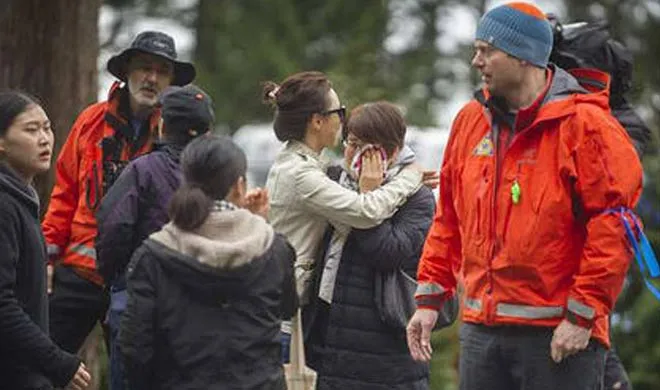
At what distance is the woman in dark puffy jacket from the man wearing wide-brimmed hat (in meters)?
1.19

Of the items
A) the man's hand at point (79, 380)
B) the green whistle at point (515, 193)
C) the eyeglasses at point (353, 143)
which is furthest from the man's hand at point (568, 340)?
the man's hand at point (79, 380)

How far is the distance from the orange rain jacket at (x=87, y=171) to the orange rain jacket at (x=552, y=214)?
2.18m

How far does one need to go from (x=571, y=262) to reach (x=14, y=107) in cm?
239

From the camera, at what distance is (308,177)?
25.9 feet

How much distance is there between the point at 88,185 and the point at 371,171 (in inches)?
58.0

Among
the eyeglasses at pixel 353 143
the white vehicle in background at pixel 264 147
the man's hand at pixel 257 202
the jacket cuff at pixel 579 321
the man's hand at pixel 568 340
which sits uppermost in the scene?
the man's hand at pixel 257 202

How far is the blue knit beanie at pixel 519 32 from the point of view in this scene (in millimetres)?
6957

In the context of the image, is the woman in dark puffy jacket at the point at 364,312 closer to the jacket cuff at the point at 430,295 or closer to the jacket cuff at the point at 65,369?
the jacket cuff at the point at 430,295

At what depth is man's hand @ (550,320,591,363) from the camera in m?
6.64

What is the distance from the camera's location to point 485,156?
7012 millimetres

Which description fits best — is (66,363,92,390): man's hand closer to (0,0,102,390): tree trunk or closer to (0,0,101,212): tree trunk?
(0,0,102,390): tree trunk

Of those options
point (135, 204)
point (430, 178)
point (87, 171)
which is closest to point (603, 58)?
point (430, 178)

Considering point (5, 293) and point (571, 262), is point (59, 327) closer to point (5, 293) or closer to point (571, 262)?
point (5, 293)

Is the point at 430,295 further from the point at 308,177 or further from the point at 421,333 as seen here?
the point at 308,177
